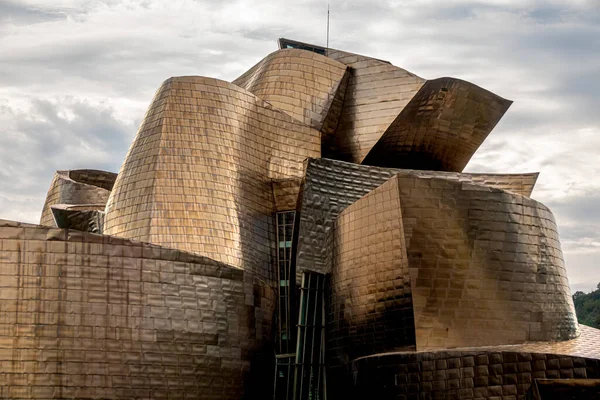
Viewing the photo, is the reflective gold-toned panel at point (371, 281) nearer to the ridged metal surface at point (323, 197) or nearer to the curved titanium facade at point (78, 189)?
the ridged metal surface at point (323, 197)

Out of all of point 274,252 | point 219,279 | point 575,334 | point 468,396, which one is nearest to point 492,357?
point 468,396

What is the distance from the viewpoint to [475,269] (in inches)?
1090

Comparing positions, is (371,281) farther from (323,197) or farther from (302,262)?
(323,197)

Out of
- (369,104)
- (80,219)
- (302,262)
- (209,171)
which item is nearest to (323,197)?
(302,262)

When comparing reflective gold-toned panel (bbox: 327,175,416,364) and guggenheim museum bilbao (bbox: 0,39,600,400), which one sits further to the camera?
reflective gold-toned panel (bbox: 327,175,416,364)

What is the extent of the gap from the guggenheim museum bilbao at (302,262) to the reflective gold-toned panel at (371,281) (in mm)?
58

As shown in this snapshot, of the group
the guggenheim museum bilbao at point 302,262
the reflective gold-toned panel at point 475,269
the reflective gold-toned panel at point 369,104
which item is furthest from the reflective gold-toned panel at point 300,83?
the reflective gold-toned panel at point 475,269

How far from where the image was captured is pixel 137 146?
3362cm

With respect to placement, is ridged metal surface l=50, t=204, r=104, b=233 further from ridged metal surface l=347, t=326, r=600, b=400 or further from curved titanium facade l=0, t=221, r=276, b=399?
ridged metal surface l=347, t=326, r=600, b=400

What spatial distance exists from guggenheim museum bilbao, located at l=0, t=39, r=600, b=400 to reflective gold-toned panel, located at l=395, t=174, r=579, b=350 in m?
0.04

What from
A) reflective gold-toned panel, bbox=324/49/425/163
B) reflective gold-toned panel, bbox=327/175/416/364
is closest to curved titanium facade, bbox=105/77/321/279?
reflective gold-toned panel, bbox=324/49/425/163

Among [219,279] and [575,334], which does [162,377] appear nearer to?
[219,279]

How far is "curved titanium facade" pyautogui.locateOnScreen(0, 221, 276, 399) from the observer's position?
81.8ft

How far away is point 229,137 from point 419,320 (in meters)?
9.48
